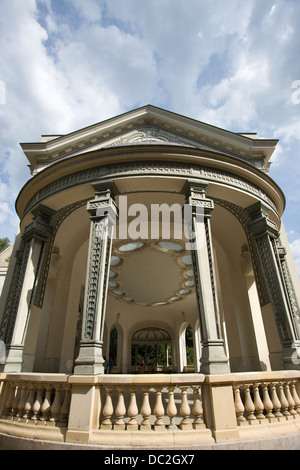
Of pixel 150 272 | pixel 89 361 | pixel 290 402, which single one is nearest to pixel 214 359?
pixel 290 402

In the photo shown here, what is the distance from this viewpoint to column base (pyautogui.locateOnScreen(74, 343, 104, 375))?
15.4 feet

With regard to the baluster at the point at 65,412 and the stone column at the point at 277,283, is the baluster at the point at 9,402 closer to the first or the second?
the baluster at the point at 65,412

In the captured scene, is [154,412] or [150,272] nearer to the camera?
[154,412]

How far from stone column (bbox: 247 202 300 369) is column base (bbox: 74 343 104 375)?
423cm

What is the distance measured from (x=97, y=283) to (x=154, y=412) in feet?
8.62

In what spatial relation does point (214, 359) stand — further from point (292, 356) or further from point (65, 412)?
point (65, 412)

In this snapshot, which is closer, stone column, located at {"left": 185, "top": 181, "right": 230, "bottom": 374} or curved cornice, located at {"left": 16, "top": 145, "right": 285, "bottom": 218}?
stone column, located at {"left": 185, "top": 181, "right": 230, "bottom": 374}

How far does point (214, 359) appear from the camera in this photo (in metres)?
4.83

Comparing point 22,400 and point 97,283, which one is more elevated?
point 97,283

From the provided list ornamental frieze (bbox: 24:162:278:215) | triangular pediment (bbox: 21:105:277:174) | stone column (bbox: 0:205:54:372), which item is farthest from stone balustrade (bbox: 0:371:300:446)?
triangular pediment (bbox: 21:105:277:174)

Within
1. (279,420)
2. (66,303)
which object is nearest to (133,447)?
(279,420)

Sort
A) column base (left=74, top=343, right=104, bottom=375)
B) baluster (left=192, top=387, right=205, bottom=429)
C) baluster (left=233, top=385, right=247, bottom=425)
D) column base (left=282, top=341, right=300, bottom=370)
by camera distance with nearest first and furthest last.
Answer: baluster (left=192, top=387, right=205, bottom=429) → baluster (left=233, top=385, right=247, bottom=425) → column base (left=74, top=343, right=104, bottom=375) → column base (left=282, top=341, right=300, bottom=370)

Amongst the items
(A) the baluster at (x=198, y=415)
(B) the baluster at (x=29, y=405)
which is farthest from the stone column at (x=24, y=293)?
(A) the baluster at (x=198, y=415)

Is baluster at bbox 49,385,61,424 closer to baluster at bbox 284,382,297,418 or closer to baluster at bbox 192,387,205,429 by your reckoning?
baluster at bbox 192,387,205,429
